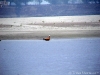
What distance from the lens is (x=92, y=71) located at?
564cm

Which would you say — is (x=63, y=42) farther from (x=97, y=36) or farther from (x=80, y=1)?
(x=80, y=1)

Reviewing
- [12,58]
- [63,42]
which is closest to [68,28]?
[63,42]

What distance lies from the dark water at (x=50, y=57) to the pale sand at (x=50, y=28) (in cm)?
42

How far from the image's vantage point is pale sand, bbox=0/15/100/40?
29.3 feet

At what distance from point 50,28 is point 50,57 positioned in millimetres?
1983

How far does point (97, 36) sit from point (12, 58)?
343 cm

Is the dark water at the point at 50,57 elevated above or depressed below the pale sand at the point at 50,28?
below

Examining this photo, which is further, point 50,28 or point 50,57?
point 50,28

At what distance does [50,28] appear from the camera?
908cm

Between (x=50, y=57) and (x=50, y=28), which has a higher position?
(x=50, y=28)

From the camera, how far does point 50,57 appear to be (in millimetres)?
7301

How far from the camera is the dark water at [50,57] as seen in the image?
232 inches

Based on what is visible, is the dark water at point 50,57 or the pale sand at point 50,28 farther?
the pale sand at point 50,28

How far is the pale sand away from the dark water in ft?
1.38
